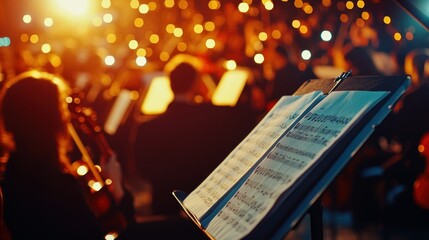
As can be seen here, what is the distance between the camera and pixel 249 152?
2.68 meters

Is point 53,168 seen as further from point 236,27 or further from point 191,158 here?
point 236,27

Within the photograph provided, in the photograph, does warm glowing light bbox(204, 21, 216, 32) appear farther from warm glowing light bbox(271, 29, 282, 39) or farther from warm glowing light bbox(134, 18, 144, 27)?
warm glowing light bbox(271, 29, 282, 39)

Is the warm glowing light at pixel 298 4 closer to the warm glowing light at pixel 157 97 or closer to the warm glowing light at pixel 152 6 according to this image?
the warm glowing light at pixel 152 6

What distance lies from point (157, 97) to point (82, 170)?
4700 millimetres

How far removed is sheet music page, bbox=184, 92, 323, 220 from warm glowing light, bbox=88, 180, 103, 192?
149 cm

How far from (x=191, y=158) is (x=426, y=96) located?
239 cm

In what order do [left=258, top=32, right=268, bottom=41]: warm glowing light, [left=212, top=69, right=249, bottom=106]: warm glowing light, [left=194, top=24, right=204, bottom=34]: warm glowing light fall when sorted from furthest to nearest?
1. [left=194, top=24, right=204, bottom=34]: warm glowing light
2. [left=258, top=32, right=268, bottom=41]: warm glowing light
3. [left=212, top=69, right=249, bottom=106]: warm glowing light

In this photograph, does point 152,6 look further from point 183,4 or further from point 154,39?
point 154,39

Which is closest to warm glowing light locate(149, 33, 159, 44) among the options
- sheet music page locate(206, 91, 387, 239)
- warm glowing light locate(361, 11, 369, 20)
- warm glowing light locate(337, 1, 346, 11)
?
warm glowing light locate(337, 1, 346, 11)

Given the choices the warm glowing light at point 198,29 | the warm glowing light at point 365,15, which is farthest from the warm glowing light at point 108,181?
the warm glowing light at point 198,29

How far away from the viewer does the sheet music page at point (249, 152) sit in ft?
8.36

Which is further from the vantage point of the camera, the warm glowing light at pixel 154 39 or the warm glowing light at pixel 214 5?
the warm glowing light at pixel 154 39

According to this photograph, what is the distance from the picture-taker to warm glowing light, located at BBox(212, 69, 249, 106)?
A: 9.42 metres

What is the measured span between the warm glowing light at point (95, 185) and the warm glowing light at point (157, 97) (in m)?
4.56
